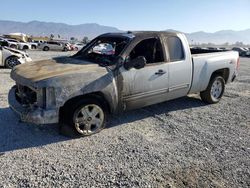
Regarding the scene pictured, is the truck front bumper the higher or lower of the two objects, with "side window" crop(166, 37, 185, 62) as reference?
lower

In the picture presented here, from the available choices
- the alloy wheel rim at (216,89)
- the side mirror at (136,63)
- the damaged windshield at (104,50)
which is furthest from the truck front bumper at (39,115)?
the alloy wheel rim at (216,89)

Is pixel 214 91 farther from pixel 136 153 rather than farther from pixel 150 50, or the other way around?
pixel 136 153

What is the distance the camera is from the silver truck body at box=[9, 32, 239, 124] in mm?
4738

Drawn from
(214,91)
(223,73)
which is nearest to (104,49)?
(214,91)

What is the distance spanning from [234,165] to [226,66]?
4028 millimetres

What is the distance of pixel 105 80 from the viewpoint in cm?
517

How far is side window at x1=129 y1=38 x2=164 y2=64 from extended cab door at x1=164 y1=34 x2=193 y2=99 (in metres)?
0.21

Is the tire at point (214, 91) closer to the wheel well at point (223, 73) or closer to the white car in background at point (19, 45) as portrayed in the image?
the wheel well at point (223, 73)

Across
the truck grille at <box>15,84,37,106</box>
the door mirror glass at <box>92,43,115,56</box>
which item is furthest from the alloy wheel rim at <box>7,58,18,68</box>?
A: the truck grille at <box>15,84,37,106</box>

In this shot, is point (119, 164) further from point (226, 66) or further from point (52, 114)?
point (226, 66)

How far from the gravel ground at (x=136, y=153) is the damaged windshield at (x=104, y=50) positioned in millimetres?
1326

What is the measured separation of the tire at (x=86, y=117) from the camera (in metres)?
4.96

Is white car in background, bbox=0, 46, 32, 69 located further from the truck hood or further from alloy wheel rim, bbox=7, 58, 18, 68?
the truck hood

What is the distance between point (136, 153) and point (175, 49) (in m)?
2.76
